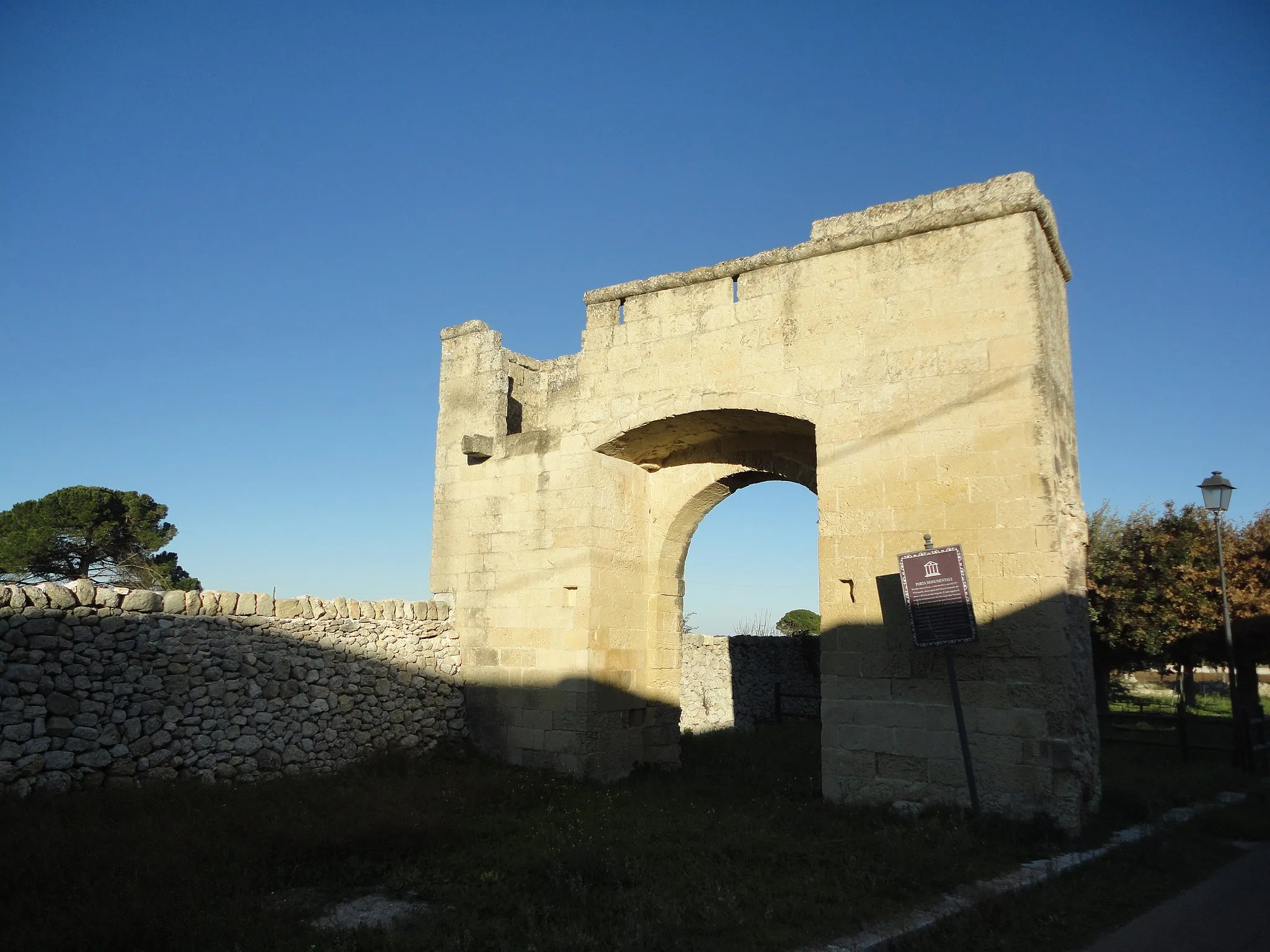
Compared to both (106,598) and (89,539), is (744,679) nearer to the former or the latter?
(106,598)

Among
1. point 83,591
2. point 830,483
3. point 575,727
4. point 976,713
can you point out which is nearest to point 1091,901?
point 976,713

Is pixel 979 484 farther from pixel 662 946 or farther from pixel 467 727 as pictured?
pixel 467 727

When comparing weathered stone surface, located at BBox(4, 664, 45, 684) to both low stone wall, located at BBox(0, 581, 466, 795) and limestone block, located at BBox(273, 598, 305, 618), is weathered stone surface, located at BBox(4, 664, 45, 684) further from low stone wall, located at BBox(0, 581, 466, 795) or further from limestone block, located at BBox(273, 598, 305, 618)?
limestone block, located at BBox(273, 598, 305, 618)

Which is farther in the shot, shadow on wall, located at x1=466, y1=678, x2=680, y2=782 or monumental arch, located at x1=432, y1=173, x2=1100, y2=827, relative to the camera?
shadow on wall, located at x1=466, y1=678, x2=680, y2=782

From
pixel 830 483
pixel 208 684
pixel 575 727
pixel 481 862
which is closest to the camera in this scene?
pixel 481 862

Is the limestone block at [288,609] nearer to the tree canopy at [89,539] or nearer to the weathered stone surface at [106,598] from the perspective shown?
the weathered stone surface at [106,598]

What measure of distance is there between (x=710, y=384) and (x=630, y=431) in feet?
3.56

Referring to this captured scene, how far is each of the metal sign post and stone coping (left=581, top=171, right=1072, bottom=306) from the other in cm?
302

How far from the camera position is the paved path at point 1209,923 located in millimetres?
4695

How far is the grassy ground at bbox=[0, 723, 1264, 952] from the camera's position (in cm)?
446

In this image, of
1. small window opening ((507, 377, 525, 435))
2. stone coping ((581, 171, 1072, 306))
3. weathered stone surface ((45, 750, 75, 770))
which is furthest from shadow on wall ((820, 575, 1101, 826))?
weathered stone surface ((45, 750, 75, 770))

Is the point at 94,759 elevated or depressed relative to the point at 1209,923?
elevated

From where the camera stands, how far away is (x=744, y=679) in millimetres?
16219

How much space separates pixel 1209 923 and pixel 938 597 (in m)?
2.62
